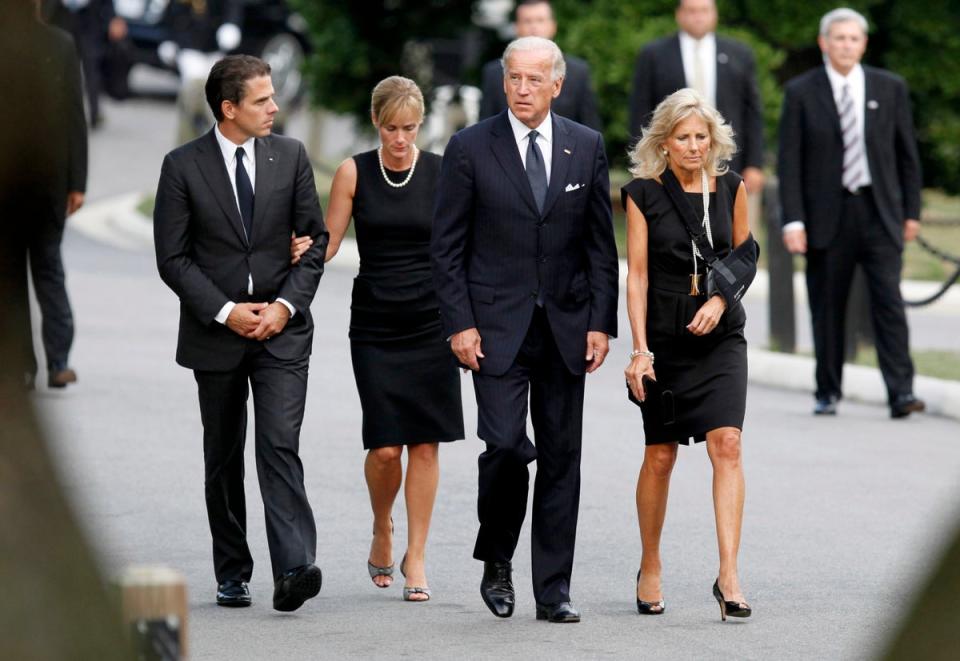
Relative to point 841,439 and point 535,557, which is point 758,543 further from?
point 841,439

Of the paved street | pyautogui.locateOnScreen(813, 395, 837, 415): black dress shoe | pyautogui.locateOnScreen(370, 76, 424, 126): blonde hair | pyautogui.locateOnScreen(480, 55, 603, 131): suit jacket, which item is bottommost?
pyautogui.locateOnScreen(813, 395, 837, 415): black dress shoe

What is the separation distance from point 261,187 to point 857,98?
17.4 ft

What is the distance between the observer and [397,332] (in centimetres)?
756

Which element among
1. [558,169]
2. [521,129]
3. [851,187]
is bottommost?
[851,187]

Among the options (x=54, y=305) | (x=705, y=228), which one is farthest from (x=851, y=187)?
(x=705, y=228)

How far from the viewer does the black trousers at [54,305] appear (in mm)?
11531

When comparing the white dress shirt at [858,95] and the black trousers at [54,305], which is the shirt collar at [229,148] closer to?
the black trousers at [54,305]

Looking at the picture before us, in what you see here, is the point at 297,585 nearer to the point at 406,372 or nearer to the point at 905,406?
the point at 406,372

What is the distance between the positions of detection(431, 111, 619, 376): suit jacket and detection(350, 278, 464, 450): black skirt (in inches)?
22.2

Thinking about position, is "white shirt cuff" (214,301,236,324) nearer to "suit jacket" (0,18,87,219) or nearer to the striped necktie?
"suit jacket" (0,18,87,219)

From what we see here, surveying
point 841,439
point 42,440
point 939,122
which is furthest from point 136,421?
point 939,122

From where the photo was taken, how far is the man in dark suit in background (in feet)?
89.0

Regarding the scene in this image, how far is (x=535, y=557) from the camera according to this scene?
23.1 ft

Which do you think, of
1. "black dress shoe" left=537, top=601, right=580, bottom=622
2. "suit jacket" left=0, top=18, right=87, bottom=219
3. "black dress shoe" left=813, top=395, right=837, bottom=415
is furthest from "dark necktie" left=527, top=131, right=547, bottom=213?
"black dress shoe" left=813, top=395, right=837, bottom=415
